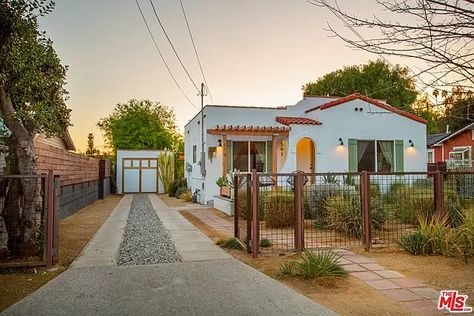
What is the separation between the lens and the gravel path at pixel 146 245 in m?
6.38

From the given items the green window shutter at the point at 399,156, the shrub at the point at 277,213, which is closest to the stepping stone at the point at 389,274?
the shrub at the point at 277,213

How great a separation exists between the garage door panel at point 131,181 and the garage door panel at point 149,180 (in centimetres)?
37

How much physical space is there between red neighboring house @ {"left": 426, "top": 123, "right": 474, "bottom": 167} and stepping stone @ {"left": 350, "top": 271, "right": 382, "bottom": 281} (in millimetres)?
→ 19253

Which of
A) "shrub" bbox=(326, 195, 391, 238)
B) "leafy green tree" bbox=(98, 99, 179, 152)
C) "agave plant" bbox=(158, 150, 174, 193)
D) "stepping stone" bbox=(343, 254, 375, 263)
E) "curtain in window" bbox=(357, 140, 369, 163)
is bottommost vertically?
"stepping stone" bbox=(343, 254, 375, 263)

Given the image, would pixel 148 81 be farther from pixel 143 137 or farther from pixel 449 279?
pixel 143 137

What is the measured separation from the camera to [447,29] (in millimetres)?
3357

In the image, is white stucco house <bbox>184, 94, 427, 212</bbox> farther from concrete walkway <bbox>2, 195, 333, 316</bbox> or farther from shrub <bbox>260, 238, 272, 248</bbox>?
concrete walkway <bbox>2, 195, 333, 316</bbox>

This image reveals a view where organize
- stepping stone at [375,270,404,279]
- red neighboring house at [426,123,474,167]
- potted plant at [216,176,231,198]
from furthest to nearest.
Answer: red neighboring house at [426,123,474,167] < potted plant at [216,176,231,198] < stepping stone at [375,270,404,279]

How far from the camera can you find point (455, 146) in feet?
86.9

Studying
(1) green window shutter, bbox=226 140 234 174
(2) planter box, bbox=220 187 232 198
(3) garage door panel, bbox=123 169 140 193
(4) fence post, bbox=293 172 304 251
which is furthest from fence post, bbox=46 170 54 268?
(3) garage door panel, bbox=123 169 140 193

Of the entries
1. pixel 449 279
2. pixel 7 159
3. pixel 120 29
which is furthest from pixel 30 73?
pixel 449 279

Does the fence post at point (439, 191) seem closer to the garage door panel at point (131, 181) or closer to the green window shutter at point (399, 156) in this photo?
the green window shutter at point (399, 156)

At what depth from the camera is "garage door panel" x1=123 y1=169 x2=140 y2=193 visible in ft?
83.8

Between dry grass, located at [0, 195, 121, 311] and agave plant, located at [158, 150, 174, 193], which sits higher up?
agave plant, located at [158, 150, 174, 193]
